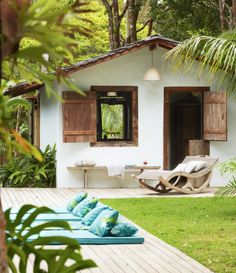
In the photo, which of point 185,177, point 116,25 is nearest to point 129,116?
point 185,177

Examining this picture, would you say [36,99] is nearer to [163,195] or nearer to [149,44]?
[149,44]

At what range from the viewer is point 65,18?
8.84 ft

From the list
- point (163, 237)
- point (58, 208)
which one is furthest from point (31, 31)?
point (58, 208)

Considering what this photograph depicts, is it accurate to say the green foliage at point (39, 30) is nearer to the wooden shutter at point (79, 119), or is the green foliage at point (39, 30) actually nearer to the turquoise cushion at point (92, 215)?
the turquoise cushion at point (92, 215)

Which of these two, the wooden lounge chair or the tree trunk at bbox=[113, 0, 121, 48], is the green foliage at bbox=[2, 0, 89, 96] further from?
the tree trunk at bbox=[113, 0, 121, 48]

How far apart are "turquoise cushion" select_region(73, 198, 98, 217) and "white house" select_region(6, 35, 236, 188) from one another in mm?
5453

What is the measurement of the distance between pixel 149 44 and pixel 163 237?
297 inches

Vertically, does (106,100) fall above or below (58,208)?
above

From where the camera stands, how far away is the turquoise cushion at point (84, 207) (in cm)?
1089

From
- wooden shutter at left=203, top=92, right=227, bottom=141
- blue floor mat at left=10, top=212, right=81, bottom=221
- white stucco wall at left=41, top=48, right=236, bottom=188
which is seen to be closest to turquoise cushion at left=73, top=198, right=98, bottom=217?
blue floor mat at left=10, top=212, right=81, bottom=221

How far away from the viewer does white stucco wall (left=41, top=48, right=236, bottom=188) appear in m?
16.7

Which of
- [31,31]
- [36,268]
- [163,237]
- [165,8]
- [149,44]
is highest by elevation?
[165,8]

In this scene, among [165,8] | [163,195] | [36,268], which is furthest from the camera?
[165,8]

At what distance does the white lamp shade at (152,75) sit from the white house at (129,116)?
0.24 m
